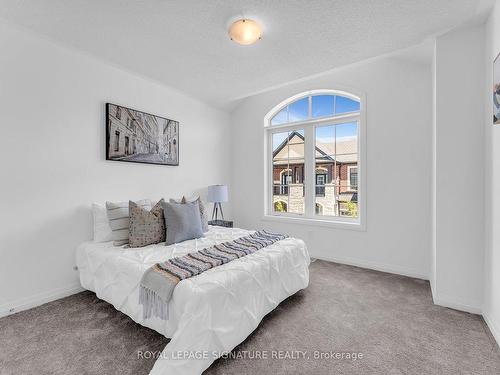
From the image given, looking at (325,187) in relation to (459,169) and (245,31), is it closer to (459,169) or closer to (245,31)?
(459,169)

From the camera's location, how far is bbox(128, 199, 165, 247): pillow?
242 cm

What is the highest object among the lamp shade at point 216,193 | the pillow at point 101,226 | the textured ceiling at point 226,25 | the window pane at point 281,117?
the textured ceiling at point 226,25

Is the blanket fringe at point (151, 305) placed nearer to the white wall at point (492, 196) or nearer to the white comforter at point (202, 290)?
the white comforter at point (202, 290)

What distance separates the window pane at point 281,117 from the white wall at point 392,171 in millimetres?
594

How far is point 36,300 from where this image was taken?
2.31 m

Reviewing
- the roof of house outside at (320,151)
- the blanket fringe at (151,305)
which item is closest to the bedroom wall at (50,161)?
the blanket fringe at (151,305)

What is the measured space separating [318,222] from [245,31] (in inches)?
105

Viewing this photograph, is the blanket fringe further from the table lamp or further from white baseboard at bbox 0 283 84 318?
the table lamp

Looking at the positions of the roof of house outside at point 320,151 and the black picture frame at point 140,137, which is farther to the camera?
the roof of house outside at point 320,151

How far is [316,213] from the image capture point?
3910 millimetres

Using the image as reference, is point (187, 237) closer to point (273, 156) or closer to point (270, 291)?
point (270, 291)

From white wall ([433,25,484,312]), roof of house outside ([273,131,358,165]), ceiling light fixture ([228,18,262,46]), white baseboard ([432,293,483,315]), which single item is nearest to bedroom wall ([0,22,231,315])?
ceiling light fixture ([228,18,262,46])

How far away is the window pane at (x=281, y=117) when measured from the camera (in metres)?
4.17

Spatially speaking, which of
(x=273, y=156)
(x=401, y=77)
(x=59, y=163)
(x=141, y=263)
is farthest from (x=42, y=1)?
(x=401, y=77)
